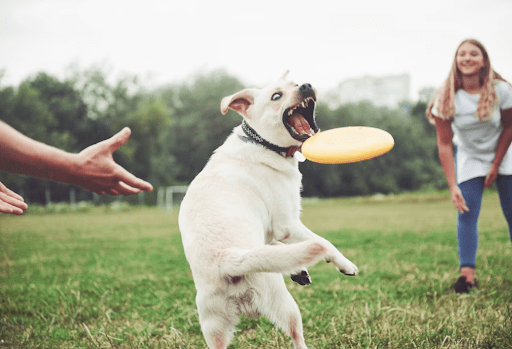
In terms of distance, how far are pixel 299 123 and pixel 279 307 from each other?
1.20 meters

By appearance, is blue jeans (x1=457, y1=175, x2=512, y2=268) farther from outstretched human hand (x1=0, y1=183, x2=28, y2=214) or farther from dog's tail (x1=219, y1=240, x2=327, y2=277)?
outstretched human hand (x1=0, y1=183, x2=28, y2=214)

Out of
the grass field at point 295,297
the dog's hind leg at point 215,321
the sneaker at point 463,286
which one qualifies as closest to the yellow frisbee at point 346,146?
the dog's hind leg at point 215,321

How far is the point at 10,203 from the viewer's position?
182cm

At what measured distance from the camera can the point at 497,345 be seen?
2.46 m

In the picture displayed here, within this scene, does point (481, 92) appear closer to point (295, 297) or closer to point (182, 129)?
point (295, 297)

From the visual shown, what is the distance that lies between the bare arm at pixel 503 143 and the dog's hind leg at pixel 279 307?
2.48m

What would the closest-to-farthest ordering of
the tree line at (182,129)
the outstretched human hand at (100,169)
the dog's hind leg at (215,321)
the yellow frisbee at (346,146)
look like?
the outstretched human hand at (100,169) < the dog's hind leg at (215,321) < the yellow frisbee at (346,146) < the tree line at (182,129)

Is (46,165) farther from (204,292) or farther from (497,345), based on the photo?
(497,345)

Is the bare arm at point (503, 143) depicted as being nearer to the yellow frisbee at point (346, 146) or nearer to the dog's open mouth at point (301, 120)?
the yellow frisbee at point (346, 146)

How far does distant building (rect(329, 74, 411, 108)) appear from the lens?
35141mm

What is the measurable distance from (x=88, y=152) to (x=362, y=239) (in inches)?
268

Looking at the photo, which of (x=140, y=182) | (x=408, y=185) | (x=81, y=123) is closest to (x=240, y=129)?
(x=140, y=182)

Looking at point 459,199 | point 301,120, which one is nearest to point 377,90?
point 459,199

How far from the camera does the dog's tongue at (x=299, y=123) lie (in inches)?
104
